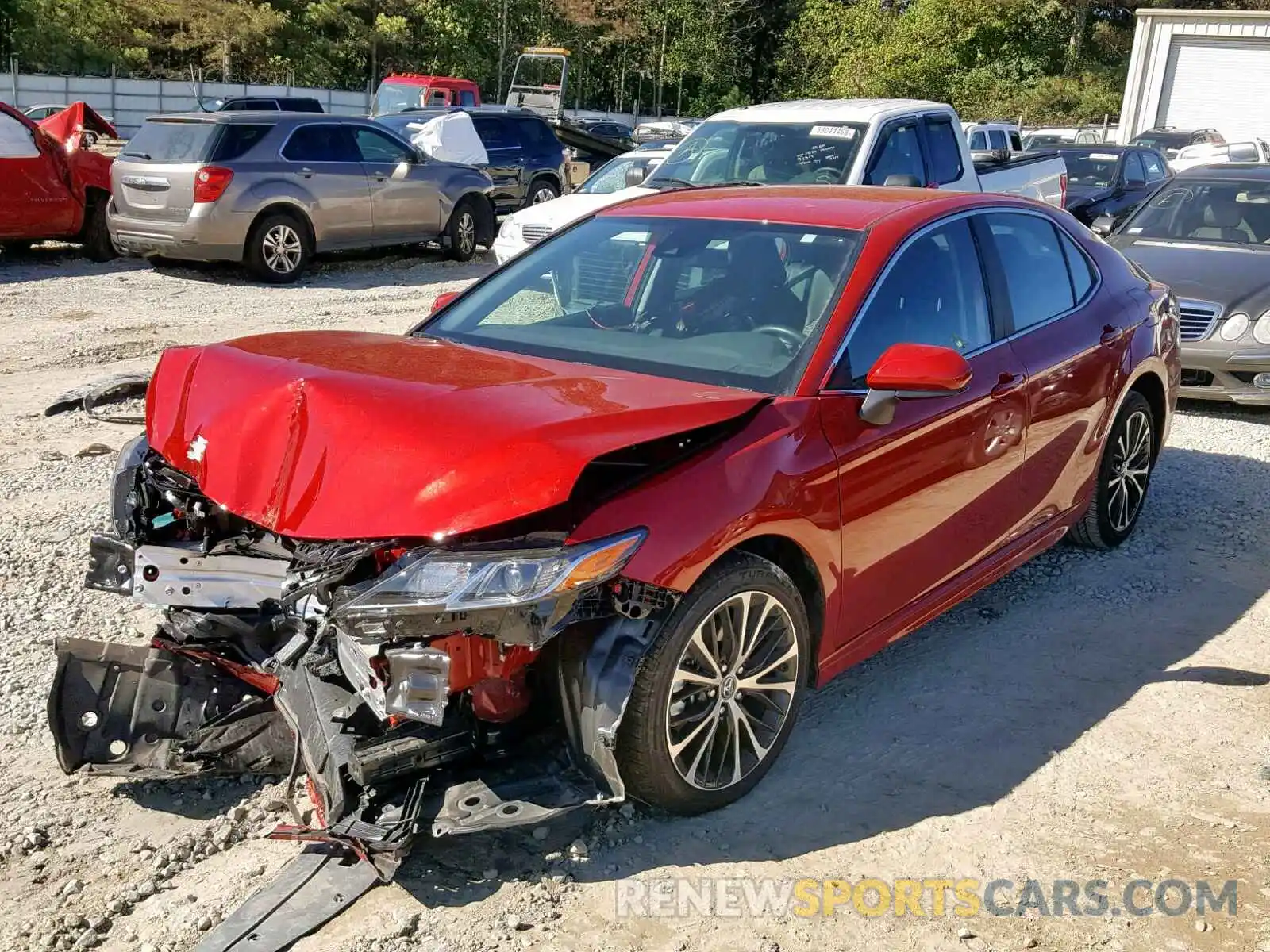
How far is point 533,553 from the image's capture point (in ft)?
9.66

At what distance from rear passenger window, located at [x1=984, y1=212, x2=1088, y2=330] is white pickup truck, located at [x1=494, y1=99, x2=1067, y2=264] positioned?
4.24 metres

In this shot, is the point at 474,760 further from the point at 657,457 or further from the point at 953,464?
the point at 953,464

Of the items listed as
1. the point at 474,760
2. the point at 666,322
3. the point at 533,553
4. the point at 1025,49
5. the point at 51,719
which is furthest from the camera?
the point at 1025,49

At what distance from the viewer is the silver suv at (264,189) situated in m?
12.7

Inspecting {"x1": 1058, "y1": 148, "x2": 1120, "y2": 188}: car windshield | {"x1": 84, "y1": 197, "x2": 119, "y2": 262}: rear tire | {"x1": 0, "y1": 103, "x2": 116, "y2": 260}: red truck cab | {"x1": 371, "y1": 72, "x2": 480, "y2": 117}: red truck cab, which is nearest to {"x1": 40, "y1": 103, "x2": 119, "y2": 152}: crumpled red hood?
{"x1": 0, "y1": 103, "x2": 116, "y2": 260}: red truck cab

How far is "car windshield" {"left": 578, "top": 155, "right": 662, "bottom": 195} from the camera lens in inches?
499

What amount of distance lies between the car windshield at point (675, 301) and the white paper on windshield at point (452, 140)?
1266cm

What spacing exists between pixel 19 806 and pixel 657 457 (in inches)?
81.8

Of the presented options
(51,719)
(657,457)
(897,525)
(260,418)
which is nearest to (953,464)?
(897,525)

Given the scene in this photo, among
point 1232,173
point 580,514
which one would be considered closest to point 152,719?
point 580,514

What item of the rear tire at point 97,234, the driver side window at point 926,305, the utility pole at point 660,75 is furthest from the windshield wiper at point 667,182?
the utility pole at point 660,75

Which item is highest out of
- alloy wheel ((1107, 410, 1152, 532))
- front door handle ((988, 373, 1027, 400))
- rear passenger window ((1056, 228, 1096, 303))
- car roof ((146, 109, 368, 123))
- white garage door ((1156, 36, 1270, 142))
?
white garage door ((1156, 36, 1270, 142))

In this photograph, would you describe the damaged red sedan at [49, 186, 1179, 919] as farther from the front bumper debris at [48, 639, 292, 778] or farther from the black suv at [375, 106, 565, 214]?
the black suv at [375, 106, 565, 214]

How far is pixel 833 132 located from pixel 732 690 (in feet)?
24.4
